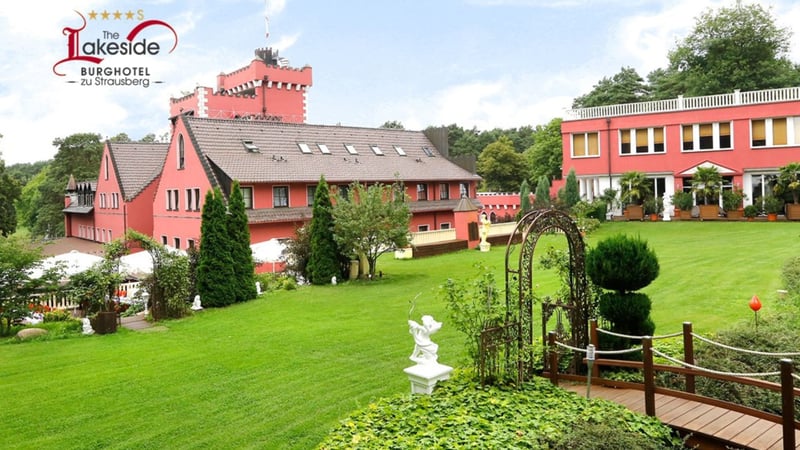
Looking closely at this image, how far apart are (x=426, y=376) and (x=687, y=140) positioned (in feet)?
104

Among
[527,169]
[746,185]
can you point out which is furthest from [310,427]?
[527,169]

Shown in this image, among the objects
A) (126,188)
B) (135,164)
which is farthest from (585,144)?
(135,164)

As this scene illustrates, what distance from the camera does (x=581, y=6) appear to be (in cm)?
2892

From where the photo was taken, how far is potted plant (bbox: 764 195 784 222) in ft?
92.0

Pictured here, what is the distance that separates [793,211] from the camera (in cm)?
2759

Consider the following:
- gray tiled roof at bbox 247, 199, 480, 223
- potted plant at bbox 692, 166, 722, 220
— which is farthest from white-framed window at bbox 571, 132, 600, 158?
gray tiled roof at bbox 247, 199, 480, 223

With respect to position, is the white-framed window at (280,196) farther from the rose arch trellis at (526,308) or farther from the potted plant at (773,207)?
the potted plant at (773,207)

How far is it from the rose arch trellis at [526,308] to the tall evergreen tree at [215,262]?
11913 mm

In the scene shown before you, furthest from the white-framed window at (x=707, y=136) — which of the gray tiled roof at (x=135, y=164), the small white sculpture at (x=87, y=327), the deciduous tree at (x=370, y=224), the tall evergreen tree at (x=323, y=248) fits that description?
the gray tiled roof at (x=135, y=164)

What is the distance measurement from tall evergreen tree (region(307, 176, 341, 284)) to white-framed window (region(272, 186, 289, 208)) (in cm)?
859

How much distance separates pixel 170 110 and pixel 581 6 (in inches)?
1307

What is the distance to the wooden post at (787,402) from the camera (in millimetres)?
5586

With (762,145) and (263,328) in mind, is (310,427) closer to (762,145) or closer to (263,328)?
(263,328)

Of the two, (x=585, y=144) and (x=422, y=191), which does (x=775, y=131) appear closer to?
(x=585, y=144)
